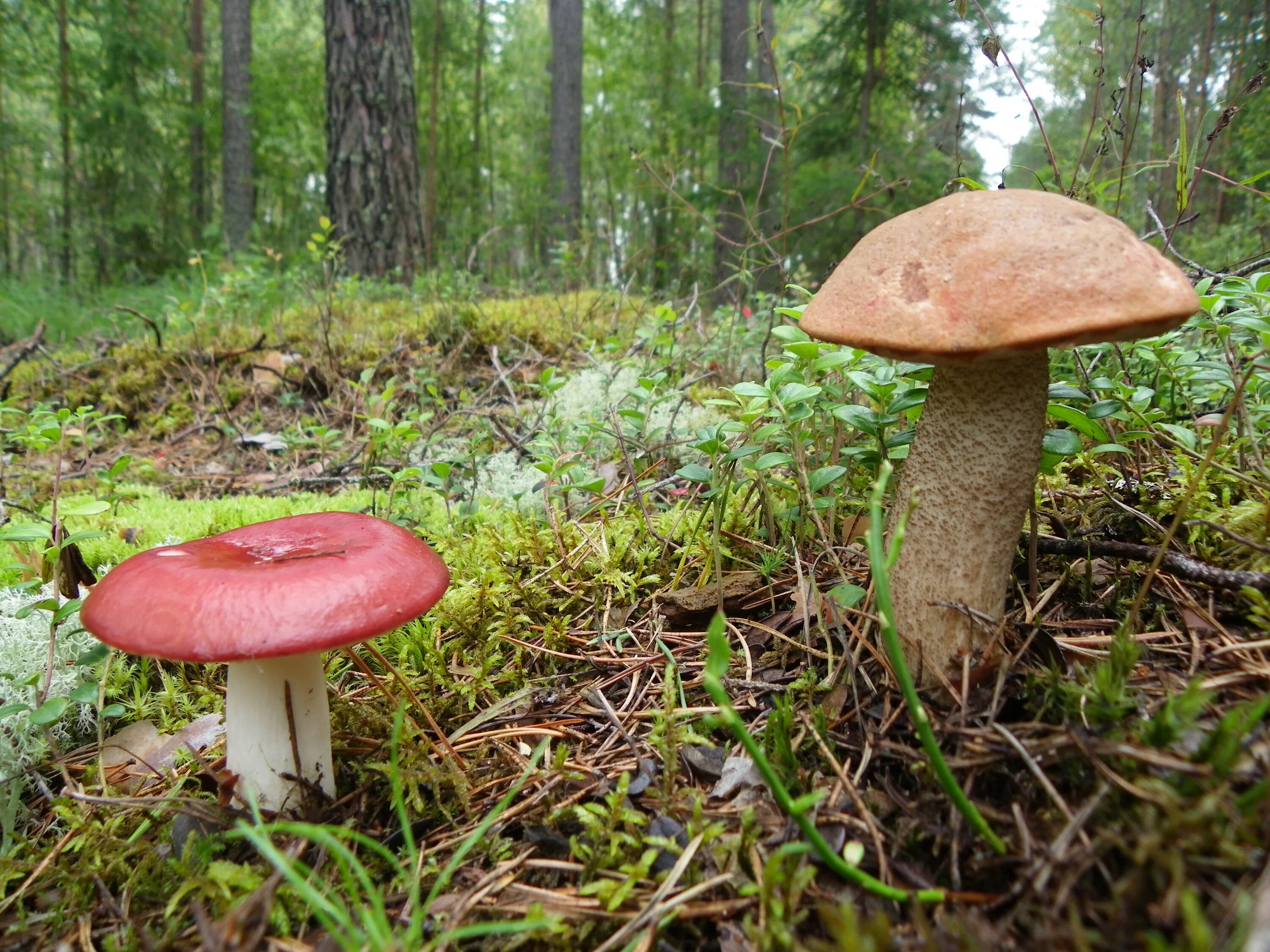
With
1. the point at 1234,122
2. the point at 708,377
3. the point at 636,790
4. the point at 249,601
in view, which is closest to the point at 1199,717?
the point at 636,790

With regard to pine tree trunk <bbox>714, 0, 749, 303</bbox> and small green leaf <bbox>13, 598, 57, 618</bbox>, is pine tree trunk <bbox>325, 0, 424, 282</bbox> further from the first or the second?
small green leaf <bbox>13, 598, 57, 618</bbox>

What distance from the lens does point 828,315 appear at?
1309 millimetres

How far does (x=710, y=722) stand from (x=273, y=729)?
3.22 ft

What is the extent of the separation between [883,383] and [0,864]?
7.45 feet

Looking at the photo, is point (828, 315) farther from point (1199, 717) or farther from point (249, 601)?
point (249, 601)

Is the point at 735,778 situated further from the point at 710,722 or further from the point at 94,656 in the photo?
the point at 94,656

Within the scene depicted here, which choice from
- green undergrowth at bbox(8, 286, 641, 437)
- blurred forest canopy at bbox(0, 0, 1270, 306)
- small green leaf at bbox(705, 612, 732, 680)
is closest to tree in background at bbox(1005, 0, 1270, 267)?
blurred forest canopy at bbox(0, 0, 1270, 306)

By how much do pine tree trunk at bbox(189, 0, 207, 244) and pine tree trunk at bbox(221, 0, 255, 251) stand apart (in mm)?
1600

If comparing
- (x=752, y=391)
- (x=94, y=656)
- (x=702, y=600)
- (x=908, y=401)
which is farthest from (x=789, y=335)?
(x=94, y=656)

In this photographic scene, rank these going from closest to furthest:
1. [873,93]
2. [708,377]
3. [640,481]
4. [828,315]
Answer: [828,315] < [640,481] < [708,377] < [873,93]

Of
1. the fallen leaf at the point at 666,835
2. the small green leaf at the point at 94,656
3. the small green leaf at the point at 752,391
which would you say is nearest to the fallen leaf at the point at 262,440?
the small green leaf at the point at 94,656

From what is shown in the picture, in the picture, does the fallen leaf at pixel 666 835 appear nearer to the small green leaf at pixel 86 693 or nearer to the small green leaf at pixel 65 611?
the small green leaf at pixel 86 693

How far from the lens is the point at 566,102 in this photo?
10.8 m

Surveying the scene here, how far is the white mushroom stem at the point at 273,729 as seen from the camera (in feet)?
4.78
